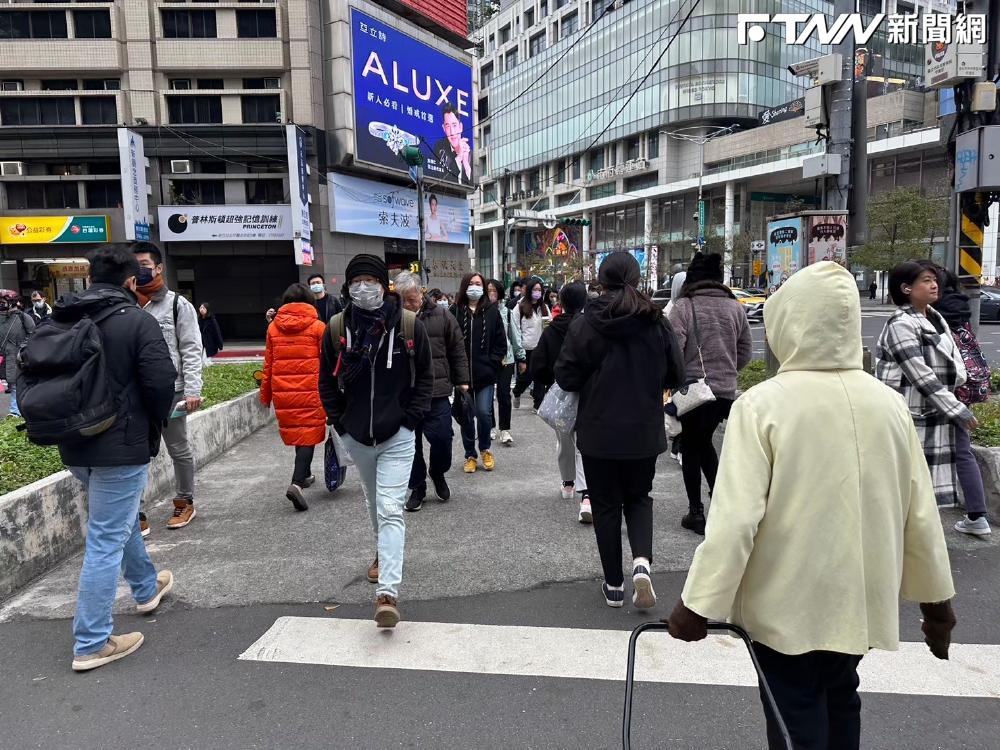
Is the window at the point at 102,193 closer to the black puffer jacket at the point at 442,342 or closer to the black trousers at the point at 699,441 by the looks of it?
the black puffer jacket at the point at 442,342

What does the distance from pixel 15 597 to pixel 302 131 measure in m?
22.4

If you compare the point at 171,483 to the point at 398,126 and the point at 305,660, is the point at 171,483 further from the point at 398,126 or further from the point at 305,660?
the point at 398,126

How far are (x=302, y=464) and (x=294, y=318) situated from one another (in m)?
1.25

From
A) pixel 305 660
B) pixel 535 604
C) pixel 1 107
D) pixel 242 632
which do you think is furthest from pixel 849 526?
pixel 1 107

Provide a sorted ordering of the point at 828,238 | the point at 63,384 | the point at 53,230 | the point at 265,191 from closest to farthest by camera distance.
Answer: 1. the point at 63,384
2. the point at 828,238
3. the point at 53,230
4. the point at 265,191

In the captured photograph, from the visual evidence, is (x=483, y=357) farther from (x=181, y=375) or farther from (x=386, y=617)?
(x=386, y=617)

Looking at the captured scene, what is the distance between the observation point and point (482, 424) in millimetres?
6734

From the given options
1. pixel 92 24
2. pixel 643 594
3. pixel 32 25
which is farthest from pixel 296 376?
pixel 32 25

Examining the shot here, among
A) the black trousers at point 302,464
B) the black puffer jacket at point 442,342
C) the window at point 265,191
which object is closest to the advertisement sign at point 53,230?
the window at point 265,191

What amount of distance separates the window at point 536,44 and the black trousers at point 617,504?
240 ft

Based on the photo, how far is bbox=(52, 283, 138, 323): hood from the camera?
2.99 metres

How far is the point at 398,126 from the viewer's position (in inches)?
1048

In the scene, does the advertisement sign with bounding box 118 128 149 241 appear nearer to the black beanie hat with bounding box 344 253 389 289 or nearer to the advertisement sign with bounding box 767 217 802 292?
the advertisement sign with bounding box 767 217 802 292

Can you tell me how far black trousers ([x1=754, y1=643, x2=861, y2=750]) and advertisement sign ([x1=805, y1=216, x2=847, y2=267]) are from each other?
5.79 meters
